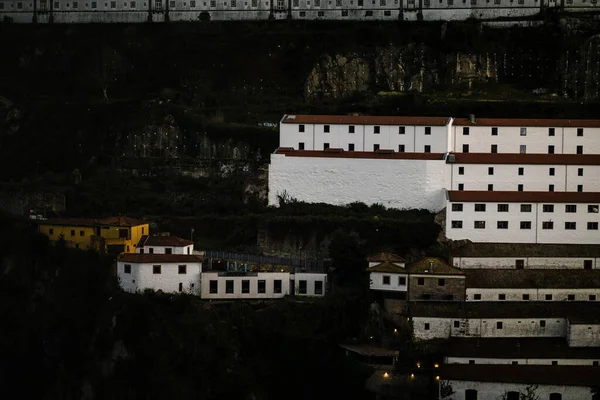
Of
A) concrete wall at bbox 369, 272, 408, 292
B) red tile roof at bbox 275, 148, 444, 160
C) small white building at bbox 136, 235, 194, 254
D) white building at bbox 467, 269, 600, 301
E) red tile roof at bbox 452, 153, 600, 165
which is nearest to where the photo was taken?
concrete wall at bbox 369, 272, 408, 292

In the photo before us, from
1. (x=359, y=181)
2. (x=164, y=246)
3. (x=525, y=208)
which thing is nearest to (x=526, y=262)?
(x=525, y=208)

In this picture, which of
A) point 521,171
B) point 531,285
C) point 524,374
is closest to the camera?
point 524,374

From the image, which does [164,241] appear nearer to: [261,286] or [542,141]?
[261,286]

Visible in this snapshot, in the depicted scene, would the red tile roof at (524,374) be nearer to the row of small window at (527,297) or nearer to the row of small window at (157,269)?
the row of small window at (527,297)

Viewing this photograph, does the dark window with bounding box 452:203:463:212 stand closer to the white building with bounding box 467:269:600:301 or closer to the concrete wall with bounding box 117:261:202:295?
the white building with bounding box 467:269:600:301

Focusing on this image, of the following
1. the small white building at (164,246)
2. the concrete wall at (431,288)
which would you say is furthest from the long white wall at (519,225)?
the small white building at (164,246)

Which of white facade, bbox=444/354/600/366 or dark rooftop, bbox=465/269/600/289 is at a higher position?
dark rooftop, bbox=465/269/600/289

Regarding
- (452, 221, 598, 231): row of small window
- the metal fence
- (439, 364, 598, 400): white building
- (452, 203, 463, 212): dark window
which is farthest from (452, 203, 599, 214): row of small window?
(439, 364, 598, 400): white building

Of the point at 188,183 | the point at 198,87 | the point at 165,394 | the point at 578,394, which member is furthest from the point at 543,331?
the point at 198,87
